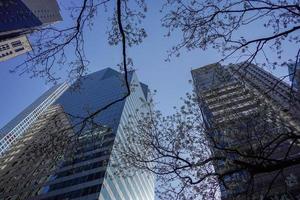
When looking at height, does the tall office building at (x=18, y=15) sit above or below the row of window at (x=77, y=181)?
above

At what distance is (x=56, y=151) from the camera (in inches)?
486

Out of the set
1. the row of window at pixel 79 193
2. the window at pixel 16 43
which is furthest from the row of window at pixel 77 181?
the window at pixel 16 43

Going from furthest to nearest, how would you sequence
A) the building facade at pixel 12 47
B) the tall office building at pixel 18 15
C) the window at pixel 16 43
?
the window at pixel 16 43 < the building facade at pixel 12 47 < the tall office building at pixel 18 15

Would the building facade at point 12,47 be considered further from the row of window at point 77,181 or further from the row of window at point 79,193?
the row of window at point 79,193

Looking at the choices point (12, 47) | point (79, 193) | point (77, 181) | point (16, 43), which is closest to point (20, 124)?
point (12, 47)

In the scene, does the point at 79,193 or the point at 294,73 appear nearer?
the point at 294,73

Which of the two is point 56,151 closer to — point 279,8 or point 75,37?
point 75,37

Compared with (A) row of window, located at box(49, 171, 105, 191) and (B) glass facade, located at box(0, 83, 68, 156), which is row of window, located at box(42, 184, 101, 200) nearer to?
(A) row of window, located at box(49, 171, 105, 191)

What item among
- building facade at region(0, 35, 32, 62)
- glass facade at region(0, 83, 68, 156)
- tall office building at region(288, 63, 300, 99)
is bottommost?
tall office building at region(288, 63, 300, 99)

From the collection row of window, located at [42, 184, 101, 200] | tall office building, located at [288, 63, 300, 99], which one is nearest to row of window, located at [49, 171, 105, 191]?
row of window, located at [42, 184, 101, 200]

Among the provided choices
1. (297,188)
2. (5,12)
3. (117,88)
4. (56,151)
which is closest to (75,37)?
(56,151)

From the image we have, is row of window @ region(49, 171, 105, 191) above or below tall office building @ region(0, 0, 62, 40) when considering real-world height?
below

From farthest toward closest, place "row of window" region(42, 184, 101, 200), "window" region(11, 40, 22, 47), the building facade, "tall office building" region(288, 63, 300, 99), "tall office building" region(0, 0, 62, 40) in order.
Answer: "window" region(11, 40, 22, 47), the building facade, "tall office building" region(0, 0, 62, 40), "row of window" region(42, 184, 101, 200), "tall office building" region(288, 63, 300, 99)

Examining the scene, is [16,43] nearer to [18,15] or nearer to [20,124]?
[20,124]
